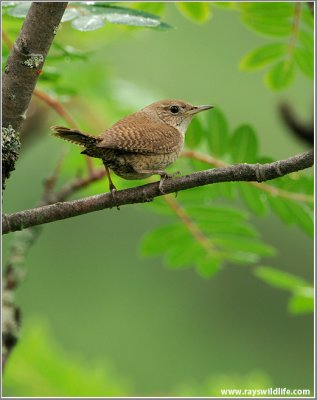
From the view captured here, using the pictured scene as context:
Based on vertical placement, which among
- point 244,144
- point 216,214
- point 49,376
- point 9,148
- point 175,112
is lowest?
point 49,376

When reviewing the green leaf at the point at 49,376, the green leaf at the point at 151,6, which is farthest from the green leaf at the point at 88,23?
the green leaf at the point at 49,376

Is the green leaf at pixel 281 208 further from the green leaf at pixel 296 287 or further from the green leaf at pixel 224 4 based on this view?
the green leaf at pixel 224 4

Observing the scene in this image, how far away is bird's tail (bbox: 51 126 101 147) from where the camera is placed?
6.49 feet

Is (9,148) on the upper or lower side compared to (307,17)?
lower

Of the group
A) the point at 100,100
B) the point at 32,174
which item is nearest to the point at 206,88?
the point at 32,174

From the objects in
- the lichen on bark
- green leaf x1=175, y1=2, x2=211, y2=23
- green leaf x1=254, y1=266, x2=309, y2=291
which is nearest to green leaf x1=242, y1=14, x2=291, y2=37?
green leaf x1=175, y1=2, x2=211, y2=23

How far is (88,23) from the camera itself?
1.99m

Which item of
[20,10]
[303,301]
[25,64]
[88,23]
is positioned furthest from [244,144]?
[25,64]

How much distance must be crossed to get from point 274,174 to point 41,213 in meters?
0.54

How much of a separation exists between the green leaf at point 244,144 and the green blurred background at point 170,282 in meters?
3.07

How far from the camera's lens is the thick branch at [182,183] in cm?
166

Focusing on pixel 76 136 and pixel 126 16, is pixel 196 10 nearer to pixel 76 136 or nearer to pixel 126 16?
pixel 126 16

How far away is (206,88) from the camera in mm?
7305

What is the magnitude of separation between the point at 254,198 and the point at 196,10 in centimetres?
66
